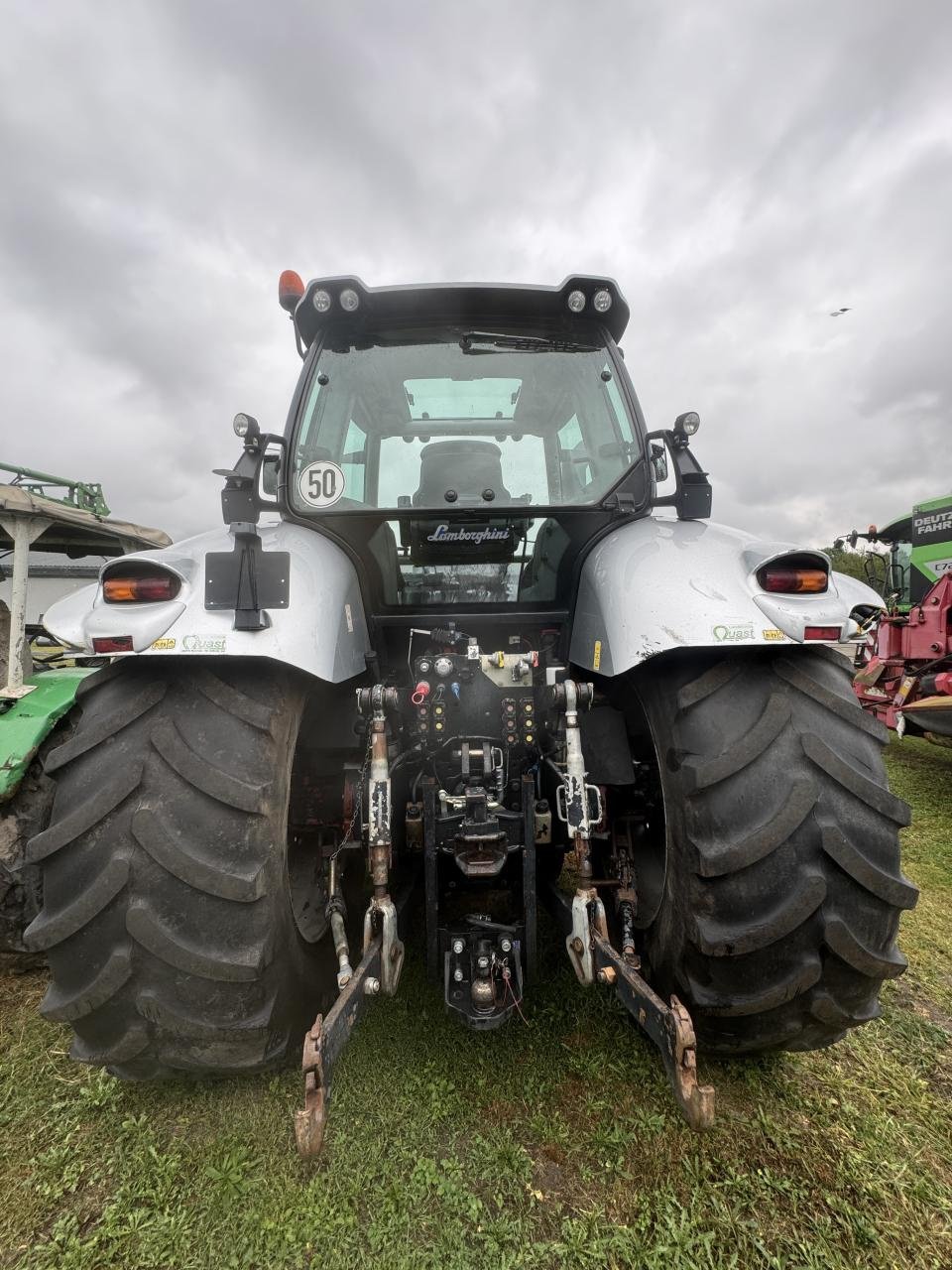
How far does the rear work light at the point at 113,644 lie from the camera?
1529 millimetres

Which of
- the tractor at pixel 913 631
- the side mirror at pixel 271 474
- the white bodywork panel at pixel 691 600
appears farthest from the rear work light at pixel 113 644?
the tractor at pixel 913 631

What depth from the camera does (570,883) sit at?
3080mm

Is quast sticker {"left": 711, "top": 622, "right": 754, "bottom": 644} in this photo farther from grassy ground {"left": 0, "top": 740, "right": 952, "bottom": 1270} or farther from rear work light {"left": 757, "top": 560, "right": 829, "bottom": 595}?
grassy ground {"left": 0, "top": 740, "right": 952, "bottom": 1270}

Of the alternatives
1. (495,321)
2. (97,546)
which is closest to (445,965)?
(495,321)

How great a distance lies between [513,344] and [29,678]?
2861mm

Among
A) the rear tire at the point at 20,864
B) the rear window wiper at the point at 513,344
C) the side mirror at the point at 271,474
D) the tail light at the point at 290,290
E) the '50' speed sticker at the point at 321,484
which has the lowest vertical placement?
the rear tire at the point at 20,864

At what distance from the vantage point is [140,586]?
162 centimetres

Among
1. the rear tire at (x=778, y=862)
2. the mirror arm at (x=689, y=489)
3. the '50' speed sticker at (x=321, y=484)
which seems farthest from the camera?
the mirror arm at (x=689, y=489)

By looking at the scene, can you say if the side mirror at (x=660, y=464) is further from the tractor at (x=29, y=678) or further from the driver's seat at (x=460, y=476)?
the tractor at (x=29, y=678)

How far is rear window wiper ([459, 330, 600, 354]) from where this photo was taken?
2.22 meters

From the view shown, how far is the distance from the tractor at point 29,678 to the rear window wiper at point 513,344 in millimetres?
1617

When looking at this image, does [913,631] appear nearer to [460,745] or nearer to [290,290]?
[460,745]

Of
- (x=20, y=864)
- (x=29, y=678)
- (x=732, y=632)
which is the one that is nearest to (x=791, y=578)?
(x=732, y=632)

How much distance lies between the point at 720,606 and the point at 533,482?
96cm
